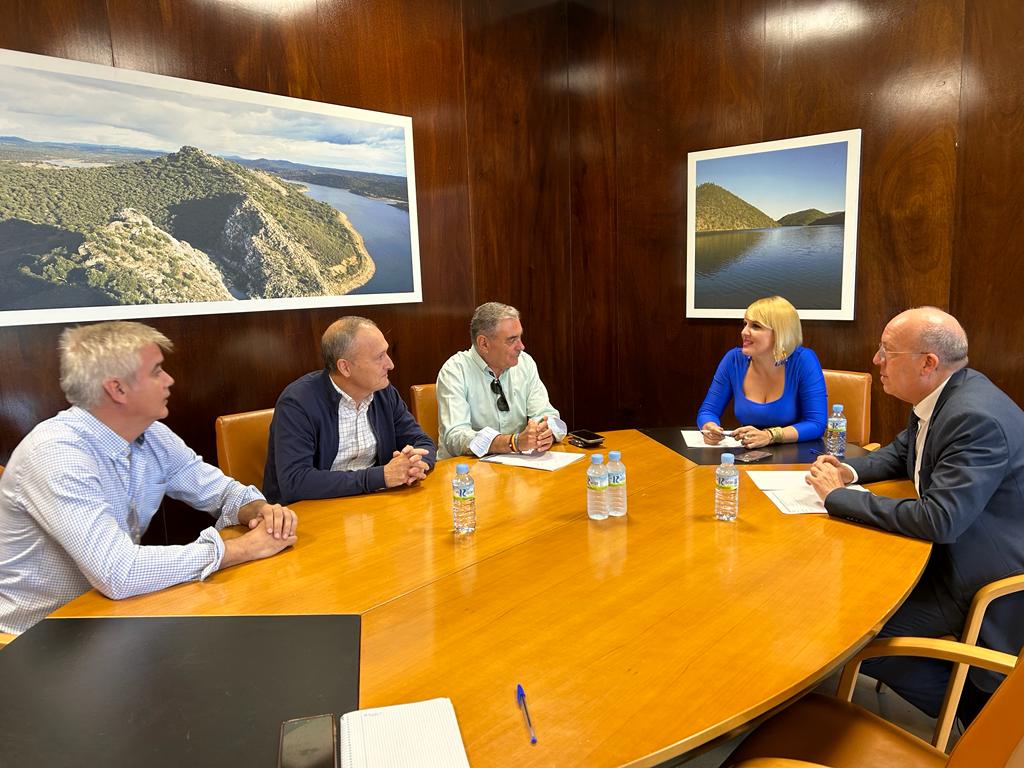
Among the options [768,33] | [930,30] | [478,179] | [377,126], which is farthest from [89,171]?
[930,30]

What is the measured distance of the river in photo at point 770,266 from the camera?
379 cm

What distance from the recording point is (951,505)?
1.70 metres

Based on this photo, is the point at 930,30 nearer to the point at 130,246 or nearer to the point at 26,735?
the point at 130,246

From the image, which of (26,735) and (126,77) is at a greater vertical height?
(126,77)

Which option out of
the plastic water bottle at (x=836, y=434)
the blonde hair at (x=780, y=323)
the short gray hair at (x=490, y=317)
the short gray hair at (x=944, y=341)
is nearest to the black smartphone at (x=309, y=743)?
the short gray hair at (x=944, y=341)

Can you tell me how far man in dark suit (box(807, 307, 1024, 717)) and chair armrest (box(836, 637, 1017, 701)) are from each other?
1.26ft

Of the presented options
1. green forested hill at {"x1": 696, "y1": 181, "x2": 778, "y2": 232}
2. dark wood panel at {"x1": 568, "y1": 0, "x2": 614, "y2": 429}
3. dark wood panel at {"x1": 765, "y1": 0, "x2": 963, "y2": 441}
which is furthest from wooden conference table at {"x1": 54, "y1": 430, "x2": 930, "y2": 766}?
dark wood panel at {"x1": 568, "y1": 0, "x2": 614, "y2": 429}

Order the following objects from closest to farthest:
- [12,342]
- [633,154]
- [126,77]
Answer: [12,342], [126,77], [633,154]

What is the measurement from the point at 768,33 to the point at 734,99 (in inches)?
15.1

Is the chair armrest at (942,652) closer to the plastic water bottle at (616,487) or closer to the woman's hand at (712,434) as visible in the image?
the plastic water bottle at (616,487)

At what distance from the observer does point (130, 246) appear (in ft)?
9.10

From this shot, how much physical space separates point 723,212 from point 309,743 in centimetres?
392

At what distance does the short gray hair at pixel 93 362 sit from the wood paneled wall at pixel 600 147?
1.18 meters

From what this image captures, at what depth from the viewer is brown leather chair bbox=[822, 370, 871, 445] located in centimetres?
302
